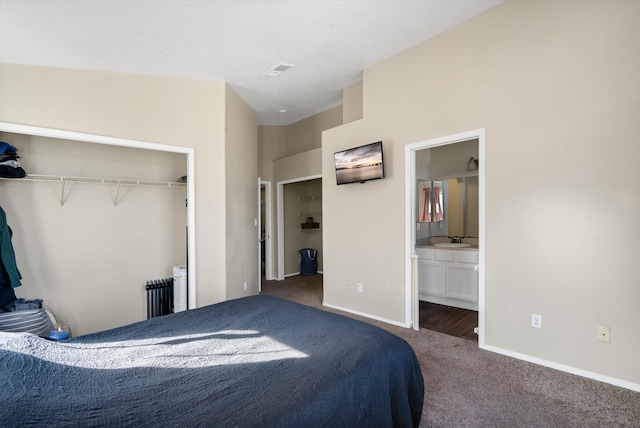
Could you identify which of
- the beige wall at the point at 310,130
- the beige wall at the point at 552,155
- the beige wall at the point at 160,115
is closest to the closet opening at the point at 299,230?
the beige wall at the point at 310,130

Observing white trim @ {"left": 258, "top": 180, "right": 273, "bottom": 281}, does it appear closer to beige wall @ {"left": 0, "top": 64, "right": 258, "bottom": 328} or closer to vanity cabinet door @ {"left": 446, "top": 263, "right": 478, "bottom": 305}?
beige wall @ {"left": 0, "top": 64, "right": 258, "bottom": 328}

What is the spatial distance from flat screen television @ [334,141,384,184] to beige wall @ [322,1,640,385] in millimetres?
436

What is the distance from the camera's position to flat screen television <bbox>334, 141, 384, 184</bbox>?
3.58m

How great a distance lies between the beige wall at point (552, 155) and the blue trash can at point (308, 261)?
374 centimetres

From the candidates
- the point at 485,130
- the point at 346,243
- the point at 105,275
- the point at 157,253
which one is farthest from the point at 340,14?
the point at 105,275

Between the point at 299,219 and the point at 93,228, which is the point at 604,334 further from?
the point at 299,219

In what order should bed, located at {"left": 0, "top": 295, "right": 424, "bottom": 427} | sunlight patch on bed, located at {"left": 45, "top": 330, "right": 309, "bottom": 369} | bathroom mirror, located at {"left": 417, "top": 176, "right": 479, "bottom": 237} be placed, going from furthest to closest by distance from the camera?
bathroom mirror, located at {"left": 417, "top": 176, "right": 479, "bottom": 237}, sunlight patch on bed, located at {"left": 45, "top": 330, "right": 309, "bottom": 369}, bed, located at {"left": 0, "top": 295, "right": 424, "bottom": 427}

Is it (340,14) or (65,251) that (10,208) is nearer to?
(65,251)

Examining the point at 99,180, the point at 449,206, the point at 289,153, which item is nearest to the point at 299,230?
the point at 289,153

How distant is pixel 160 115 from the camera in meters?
3.40

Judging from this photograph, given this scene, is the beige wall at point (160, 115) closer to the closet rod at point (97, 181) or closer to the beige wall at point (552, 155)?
the closet rod at point (97, 181)

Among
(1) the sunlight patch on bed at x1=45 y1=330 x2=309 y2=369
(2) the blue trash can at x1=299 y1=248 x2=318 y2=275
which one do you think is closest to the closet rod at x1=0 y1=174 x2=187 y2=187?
(1) the sunlight patch on bed at x1=45 y1=330 x2=309 y2=369

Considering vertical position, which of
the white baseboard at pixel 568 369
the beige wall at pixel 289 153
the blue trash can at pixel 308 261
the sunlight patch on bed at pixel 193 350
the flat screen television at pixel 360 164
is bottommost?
the white baseboard at pixel 568 369

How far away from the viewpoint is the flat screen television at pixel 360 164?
358cm
